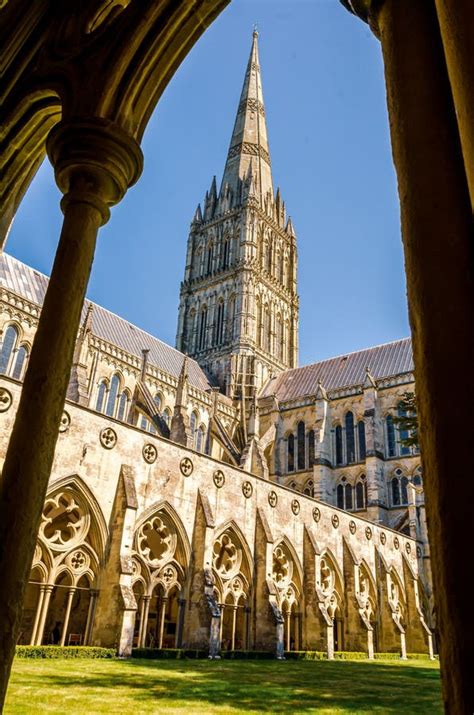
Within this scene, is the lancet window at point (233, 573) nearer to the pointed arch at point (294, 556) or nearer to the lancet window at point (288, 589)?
the lancet window at point (288, 589)

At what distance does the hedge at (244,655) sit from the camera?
38.5ft

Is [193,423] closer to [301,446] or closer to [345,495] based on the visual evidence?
[301,446]

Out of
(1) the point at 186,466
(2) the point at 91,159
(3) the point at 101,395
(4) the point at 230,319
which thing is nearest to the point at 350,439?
(4) the point at 230,319

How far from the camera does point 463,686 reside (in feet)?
4.74

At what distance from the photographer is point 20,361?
77.7 feet

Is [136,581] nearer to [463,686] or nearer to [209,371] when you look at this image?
[463,686]

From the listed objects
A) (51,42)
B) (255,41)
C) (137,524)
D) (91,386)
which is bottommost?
(137,524)

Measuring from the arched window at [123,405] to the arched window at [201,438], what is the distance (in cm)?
540

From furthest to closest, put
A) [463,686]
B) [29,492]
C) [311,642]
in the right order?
[311,642] → [29,492] → [463,686]

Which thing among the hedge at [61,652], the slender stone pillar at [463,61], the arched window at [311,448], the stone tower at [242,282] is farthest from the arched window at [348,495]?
the slender stone pillar at [463,61]

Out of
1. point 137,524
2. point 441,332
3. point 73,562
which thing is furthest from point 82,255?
point 137,524

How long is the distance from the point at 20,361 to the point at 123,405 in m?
5.82

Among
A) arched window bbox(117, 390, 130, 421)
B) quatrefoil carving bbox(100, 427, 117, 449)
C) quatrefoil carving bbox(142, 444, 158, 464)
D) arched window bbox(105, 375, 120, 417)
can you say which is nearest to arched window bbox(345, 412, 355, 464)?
arched window bbox(117, 390, 130, 421)

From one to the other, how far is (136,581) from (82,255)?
10.7 metres
